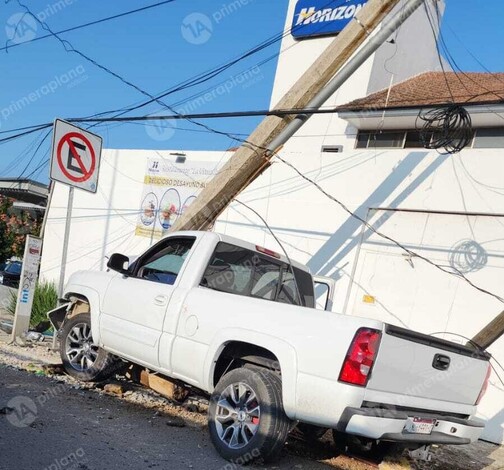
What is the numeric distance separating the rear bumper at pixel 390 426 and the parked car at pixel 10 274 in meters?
14.4

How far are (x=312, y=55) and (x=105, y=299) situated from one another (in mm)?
8907

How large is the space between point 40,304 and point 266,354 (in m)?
8.67

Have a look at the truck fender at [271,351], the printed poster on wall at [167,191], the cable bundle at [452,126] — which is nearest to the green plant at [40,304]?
the printed poster on wall at [167,191]

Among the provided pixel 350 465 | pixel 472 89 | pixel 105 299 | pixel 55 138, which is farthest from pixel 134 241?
pixel 350 465

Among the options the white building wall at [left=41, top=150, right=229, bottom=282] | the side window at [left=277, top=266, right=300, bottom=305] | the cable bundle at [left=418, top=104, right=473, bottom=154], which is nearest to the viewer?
the side window at [left=277, top=266, right=300, bottom=305]

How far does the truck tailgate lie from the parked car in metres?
14.4

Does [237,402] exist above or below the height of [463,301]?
below

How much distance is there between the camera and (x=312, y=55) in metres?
12.5

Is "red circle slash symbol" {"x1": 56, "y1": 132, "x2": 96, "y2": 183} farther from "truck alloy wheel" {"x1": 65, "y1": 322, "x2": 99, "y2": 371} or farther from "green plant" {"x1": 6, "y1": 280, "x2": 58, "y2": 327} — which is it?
"green plant" {"x1": 6, "y1": 280, "x2": 58, "y2": 327}

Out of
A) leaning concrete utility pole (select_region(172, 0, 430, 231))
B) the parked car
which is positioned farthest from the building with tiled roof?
the parked car

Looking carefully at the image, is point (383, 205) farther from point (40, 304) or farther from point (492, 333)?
point (40, 304)

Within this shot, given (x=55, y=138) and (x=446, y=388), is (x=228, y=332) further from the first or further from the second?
(x=55, y=138)

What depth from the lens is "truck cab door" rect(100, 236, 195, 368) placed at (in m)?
4.95

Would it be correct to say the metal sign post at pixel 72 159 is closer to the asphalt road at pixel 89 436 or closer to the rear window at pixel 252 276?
the asphalt road at pixel 89 436
